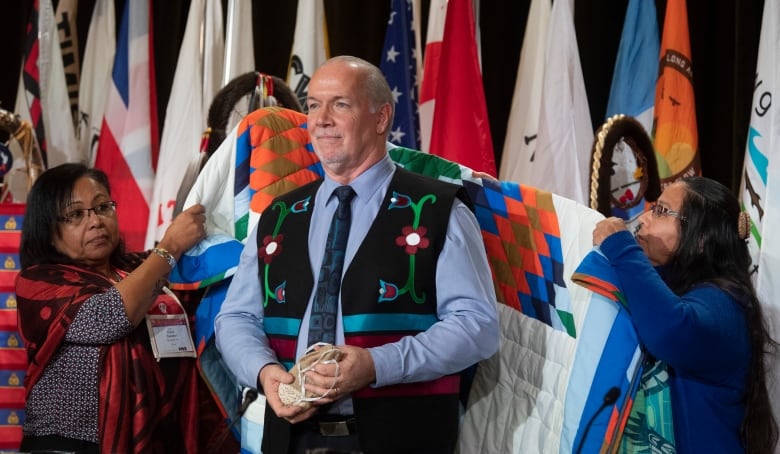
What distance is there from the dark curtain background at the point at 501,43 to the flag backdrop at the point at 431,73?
0.36 meters

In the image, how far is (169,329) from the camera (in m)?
2.45

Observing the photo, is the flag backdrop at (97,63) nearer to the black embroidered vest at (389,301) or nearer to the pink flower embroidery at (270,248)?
the pink flower embroidery at (270,248)

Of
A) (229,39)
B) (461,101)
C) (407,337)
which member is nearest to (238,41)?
(229,39)

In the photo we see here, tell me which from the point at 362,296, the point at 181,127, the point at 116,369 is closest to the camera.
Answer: the point at 362,296

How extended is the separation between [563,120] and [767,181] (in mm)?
1352

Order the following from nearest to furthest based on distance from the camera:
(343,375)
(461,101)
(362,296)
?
(343,375) → (362,296) → (461,101)

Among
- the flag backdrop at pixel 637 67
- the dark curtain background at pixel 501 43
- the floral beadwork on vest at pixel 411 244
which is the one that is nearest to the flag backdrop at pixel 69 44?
the dark curtain background at pixel 501 43

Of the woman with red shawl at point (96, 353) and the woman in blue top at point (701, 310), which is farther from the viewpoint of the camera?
the woman with red shawl at point (96, 353)

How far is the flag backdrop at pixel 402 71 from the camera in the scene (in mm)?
3787

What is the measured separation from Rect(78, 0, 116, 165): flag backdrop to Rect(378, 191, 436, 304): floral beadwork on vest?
8.76 feet

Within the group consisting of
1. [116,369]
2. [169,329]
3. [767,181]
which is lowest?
[116,369]

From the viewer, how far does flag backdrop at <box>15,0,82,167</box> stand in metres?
3.92

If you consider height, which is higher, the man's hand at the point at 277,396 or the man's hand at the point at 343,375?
the man's hand at the point at 343,375

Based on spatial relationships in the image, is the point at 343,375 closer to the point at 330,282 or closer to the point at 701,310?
the point at 330,282
